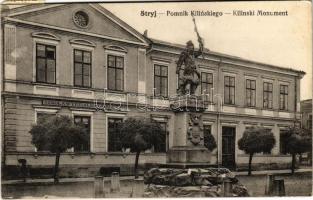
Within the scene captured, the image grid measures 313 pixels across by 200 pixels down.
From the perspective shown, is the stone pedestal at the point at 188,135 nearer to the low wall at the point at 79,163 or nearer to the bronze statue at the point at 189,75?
the bronze statue at the point at 189,75

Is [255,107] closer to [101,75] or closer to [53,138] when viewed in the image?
[101,75]

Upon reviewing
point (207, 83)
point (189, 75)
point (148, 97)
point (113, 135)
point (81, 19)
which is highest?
point (81, 19)

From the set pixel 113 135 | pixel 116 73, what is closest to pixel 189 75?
pixel 116 73

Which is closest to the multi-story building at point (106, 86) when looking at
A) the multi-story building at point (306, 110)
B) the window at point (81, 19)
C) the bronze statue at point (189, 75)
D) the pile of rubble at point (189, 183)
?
the window at point (81, 19)

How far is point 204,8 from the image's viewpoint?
41.5 feet

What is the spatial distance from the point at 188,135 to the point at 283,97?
1337cm

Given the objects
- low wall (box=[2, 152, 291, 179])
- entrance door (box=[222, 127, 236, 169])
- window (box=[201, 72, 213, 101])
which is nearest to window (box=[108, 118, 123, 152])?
low wall (box=[2, 152, 291, 179])

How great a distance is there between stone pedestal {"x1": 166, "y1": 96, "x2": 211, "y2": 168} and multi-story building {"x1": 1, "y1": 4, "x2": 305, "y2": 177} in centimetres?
475

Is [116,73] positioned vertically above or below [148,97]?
above

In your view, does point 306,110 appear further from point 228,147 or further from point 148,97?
point 148,97

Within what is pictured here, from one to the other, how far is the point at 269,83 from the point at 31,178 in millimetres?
12984

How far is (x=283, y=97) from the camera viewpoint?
79.3ft

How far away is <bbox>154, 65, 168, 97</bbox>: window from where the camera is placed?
21.0 metres

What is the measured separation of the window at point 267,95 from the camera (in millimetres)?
24000
